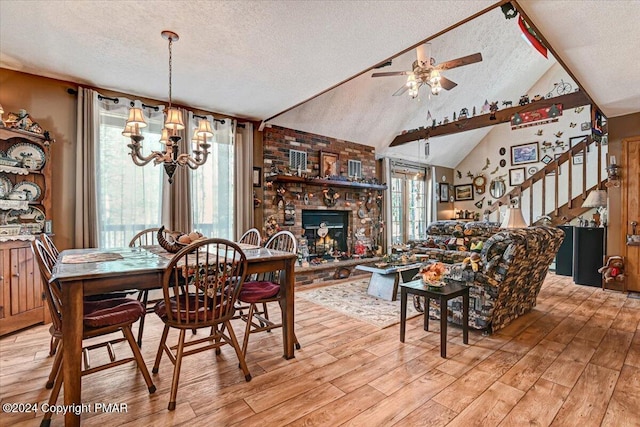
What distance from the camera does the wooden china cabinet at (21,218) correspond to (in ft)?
9.37

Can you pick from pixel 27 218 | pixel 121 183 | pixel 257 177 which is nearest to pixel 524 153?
pixel 257 177

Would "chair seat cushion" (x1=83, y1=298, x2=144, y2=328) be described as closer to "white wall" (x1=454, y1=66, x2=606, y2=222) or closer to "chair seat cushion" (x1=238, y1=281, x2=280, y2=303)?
"chair seat cushion" (x1=238, y1=281, x2=280, y2=303)

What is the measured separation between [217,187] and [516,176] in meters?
7.14

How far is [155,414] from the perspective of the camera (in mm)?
1755

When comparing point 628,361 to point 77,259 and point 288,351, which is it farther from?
point 77,259

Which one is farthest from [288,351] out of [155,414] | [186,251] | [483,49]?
[483,49]

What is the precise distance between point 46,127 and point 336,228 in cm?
445

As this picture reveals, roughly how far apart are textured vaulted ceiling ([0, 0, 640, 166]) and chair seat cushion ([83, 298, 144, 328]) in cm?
210

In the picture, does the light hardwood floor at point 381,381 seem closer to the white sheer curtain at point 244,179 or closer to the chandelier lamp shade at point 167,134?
the chandelier lamp shade at point 167,134

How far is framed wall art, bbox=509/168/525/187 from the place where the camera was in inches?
299

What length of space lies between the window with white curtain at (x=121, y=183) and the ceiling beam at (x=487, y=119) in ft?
15.8

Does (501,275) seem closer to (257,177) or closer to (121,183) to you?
(257,177)

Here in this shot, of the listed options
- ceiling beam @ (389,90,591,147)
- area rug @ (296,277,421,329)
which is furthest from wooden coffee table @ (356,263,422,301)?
ceiling beam @ (389,90,591,147)

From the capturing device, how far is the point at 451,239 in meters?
4.73
